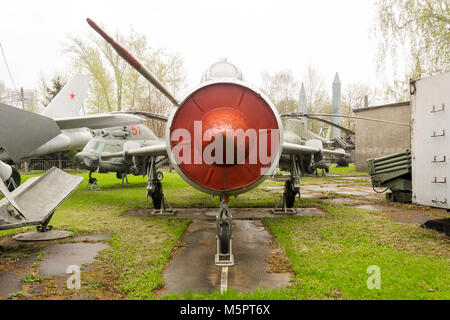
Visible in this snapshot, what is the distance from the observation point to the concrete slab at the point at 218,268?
9.79 feet

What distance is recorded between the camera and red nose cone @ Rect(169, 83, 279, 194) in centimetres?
331

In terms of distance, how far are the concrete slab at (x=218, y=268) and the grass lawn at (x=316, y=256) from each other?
0.53ft

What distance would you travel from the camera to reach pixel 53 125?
5305 millimetres

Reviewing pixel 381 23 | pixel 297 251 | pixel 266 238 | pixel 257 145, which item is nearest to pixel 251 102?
pixel 257 145

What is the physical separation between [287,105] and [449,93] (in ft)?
120

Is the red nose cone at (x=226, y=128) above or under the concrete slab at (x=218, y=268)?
above

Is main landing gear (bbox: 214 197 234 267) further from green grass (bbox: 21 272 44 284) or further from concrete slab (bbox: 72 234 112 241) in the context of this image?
concrete slab (bbox: 72 234 112 241)

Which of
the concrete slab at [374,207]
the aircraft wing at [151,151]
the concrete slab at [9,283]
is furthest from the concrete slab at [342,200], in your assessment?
the concrete slab at [9,283]

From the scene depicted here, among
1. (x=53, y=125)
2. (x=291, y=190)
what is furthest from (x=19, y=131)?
(x=291, y=190)

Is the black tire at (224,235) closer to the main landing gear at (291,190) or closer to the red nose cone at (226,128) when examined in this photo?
the red nose cone at (226,128)

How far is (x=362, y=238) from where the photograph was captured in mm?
4648

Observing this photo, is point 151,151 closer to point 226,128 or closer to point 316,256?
point 226,128
